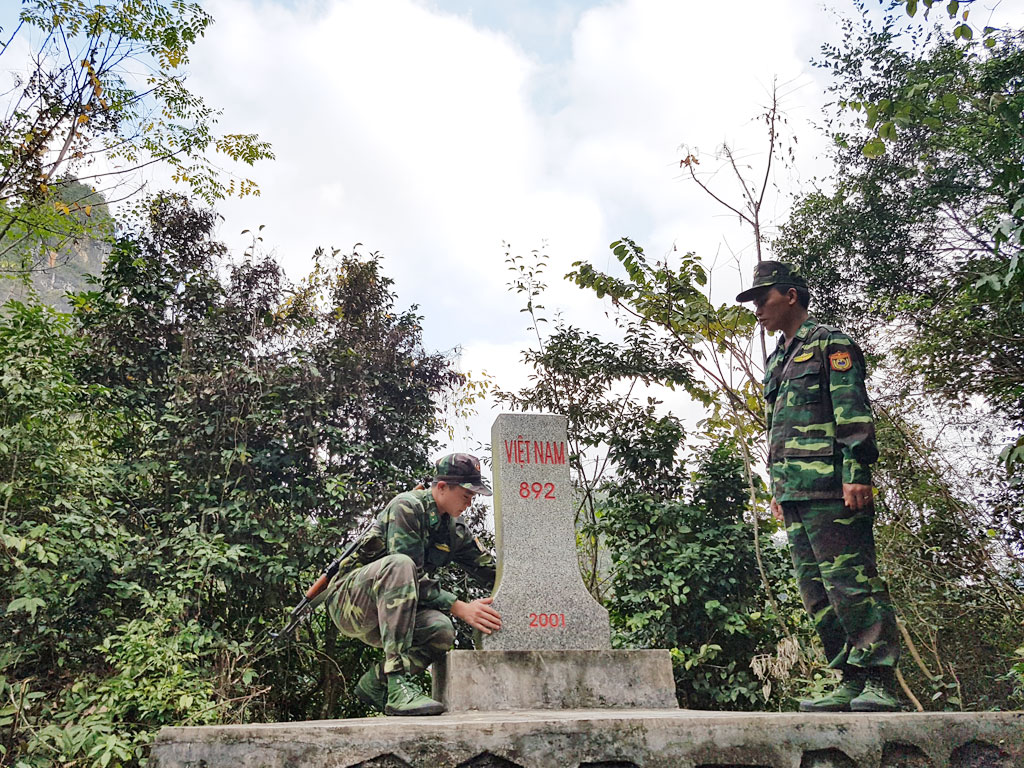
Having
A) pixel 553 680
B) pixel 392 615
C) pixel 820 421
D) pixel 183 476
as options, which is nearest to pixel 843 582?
pixel 820 421

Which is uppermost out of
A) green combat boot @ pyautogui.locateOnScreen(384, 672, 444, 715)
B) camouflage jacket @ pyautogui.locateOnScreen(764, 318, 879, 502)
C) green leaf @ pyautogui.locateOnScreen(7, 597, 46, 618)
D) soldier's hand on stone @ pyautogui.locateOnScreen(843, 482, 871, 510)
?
camouflage jacket @ pyautogui.locateOnScreen(764, 318, 879, 502)

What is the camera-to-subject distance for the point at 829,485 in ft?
9.27

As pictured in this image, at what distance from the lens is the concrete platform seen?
6.60 feet

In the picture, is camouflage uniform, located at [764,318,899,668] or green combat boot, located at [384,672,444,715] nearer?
camouflage uniform, located at [764,318,899,668]

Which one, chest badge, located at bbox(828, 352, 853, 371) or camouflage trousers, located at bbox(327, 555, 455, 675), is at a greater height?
chest badge, located at bbox(828, 352, 853, 371)

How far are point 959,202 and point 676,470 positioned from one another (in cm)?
593

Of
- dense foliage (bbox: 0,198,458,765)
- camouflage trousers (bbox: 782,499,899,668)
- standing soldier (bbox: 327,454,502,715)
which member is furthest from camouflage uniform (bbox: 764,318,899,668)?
dense foliage (bbox: 0,198,458,765)

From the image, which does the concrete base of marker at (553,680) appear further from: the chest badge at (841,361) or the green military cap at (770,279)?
the green military cap at (770,279)

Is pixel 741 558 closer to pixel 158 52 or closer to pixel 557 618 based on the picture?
pixel 557 618

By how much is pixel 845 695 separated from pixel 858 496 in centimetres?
70

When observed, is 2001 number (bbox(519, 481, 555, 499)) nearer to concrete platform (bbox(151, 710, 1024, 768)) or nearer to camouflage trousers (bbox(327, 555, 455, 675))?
camouflage trousers (bbox(327, 555, 455, 675))

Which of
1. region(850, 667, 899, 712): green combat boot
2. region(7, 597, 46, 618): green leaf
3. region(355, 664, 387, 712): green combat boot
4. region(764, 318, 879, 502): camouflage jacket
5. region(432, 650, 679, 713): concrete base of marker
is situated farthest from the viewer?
region(7, 597, 46, 618): green leaf

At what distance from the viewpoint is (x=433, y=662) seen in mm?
3486

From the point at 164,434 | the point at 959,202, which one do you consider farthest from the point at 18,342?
the point at 959,202
